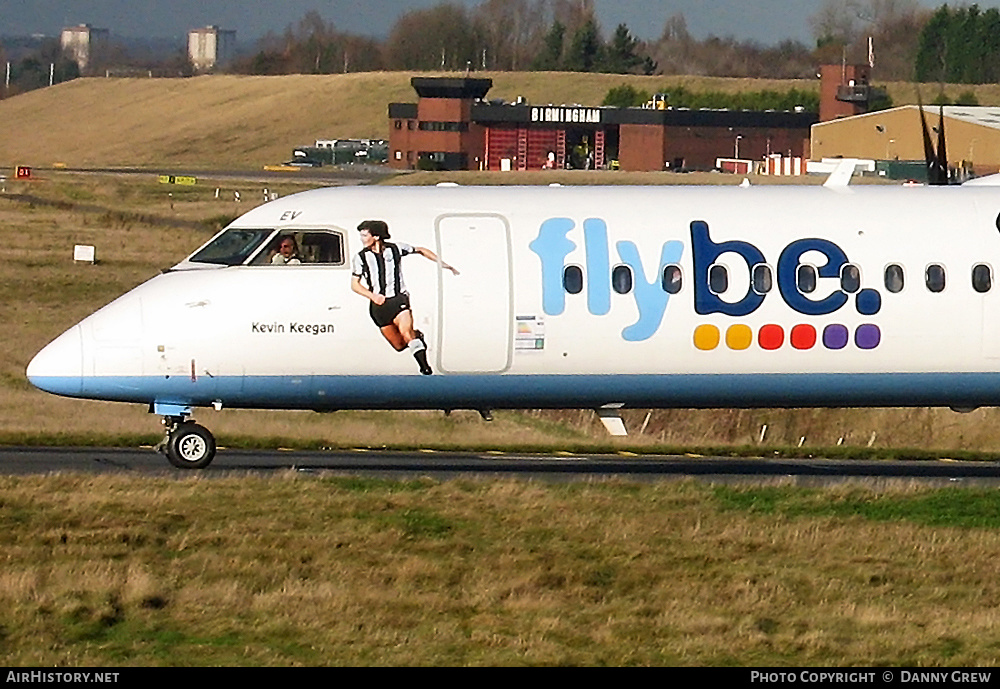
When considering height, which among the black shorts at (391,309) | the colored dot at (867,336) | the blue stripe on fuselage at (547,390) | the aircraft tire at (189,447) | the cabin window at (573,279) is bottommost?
the aircraft tire at (189,447)

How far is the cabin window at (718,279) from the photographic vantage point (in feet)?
77.3

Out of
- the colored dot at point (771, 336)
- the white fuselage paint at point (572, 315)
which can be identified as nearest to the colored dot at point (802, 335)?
the white fuselage paint at point (572, 315)

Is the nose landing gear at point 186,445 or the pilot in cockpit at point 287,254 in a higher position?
the pilot in cockpit at point 287,254

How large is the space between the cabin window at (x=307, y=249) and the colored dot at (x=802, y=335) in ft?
19.6

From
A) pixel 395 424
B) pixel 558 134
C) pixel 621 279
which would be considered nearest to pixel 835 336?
pixel 621 279

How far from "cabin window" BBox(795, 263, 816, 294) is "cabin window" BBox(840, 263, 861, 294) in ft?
1.29

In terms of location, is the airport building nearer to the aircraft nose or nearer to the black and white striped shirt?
the black and white striped shirt

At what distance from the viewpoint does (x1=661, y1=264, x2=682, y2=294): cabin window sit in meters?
23.5

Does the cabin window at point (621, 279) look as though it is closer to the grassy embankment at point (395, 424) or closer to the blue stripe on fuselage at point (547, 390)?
the blue stripe on fuselage at point (547, 390)

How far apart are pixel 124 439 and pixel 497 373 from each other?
792 centimetres

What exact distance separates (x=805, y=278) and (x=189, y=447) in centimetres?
833

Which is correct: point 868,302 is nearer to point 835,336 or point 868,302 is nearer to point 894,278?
point 894,278

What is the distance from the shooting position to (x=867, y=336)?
78.3 ft

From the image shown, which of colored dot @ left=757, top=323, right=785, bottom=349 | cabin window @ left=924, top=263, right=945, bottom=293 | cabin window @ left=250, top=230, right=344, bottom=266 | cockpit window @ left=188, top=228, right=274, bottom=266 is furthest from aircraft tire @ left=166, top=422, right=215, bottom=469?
cabin window @ left=924, top=263, right=945, bottom=293
